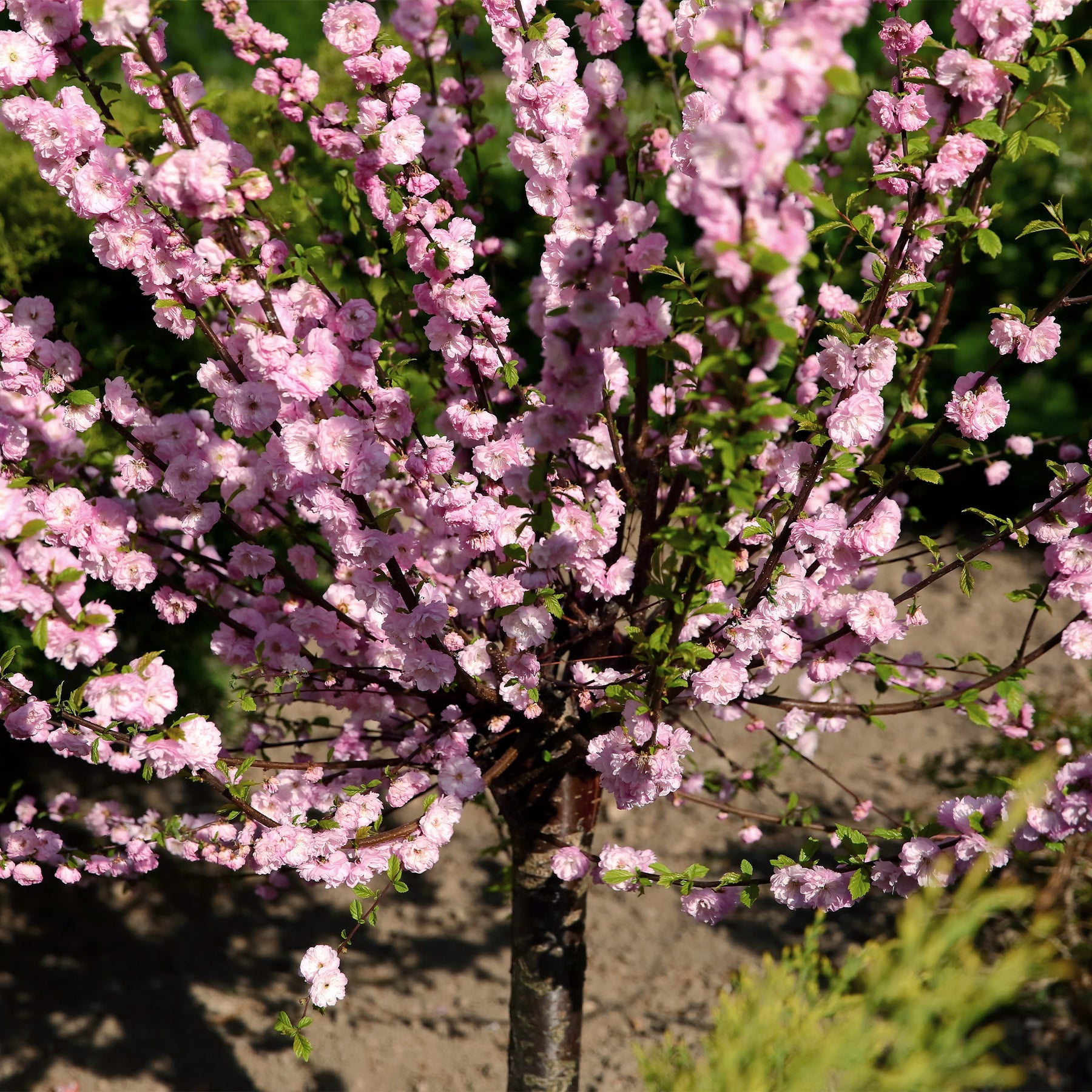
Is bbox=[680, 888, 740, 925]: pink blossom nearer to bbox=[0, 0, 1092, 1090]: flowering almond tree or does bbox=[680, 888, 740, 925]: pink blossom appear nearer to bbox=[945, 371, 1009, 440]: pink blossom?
bbox=[0, 0, 1092, 1090]: flowering almond tree

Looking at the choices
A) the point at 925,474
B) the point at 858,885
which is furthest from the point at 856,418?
the point at 858,885

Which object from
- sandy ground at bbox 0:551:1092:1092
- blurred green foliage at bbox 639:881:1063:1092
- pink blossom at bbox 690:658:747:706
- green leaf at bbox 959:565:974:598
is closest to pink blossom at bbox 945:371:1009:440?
green leaf at bbox 959:565:974:598

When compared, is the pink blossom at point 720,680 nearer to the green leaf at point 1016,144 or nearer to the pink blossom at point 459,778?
the pink blossom at point 459,778

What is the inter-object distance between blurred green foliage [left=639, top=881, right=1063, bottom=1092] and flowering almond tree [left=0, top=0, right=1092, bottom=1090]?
22 cm

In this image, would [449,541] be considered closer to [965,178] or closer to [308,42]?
[965,178]

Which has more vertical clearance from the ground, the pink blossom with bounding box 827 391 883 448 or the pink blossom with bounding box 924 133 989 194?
the pink blossom with bounding box 924 133 989 194

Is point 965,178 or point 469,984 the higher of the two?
point 965,178

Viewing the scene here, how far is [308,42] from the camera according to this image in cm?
1098

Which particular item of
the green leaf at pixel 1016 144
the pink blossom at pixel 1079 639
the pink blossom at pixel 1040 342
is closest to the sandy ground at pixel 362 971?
the pink blossom at pixel 1079 639

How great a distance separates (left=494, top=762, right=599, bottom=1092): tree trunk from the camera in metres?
2.52

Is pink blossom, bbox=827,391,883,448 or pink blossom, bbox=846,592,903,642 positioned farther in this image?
pink blossom, bbox=846,592,903,642

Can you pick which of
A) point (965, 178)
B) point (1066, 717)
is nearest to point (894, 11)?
point (965, 178)

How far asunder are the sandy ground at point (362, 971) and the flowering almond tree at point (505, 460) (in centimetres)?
117

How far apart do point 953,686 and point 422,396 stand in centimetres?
232
